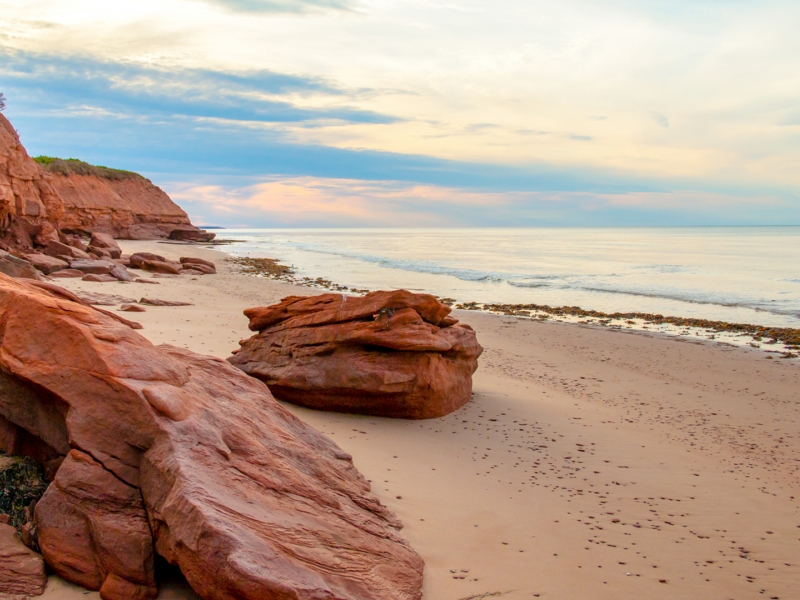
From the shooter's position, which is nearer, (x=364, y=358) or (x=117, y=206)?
(x=364, y=358)

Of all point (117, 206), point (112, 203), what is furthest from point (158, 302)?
point (117, 206)

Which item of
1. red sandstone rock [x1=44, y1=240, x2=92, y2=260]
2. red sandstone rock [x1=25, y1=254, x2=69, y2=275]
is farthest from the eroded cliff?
red sandstone rock [x1=25, y1=254, x2=69, y2=275]

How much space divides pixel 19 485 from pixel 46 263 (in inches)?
779

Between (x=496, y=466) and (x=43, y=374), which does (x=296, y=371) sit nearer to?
(x=496, y=466)

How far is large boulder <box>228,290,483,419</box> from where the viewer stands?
854 centimetres

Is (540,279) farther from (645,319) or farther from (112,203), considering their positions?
(112,203)

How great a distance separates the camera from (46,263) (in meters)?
21.1

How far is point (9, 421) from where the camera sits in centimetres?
438

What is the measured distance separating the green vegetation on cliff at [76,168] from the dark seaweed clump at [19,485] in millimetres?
48812

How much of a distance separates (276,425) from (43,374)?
6.33ft

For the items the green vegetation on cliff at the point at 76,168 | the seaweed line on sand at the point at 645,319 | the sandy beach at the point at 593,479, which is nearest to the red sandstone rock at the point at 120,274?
the seaweed line on sand at the point at 645,319

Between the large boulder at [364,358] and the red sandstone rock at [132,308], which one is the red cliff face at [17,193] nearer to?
the red sandstone rock at [132,308]

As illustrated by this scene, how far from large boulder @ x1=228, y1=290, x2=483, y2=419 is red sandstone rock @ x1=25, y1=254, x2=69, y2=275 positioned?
1510cm

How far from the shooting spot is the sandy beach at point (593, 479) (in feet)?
16.2
